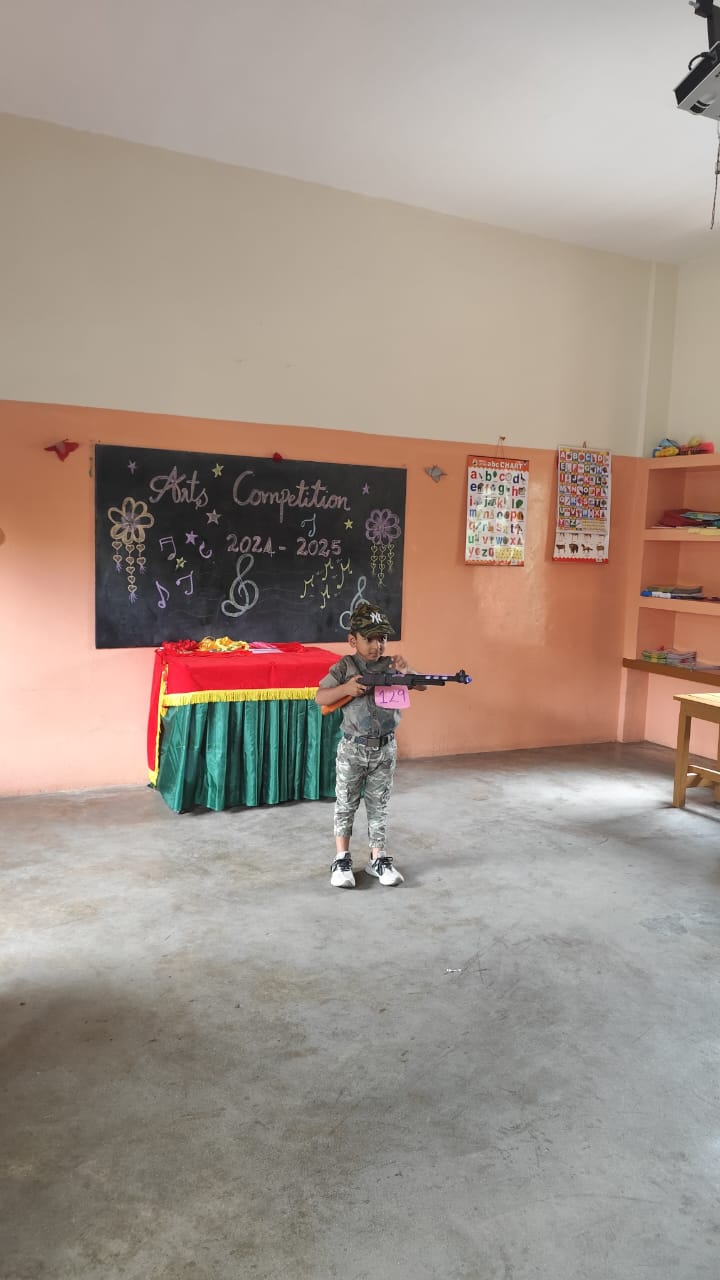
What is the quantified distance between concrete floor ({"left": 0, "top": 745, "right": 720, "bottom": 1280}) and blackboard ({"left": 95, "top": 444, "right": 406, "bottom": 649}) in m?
1.44

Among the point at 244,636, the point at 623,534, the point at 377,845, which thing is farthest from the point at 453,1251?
the point at 623,534

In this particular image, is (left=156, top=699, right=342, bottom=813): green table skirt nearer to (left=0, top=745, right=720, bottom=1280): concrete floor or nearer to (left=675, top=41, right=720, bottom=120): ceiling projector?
(left=0, top=745, right=720, bottom=1280): concrete floor

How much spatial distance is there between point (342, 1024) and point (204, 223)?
185 inches

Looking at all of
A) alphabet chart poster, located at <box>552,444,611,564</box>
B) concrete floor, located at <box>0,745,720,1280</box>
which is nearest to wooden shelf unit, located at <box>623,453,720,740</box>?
alphabet chart poster, located at <box>552,444,611,564</box>

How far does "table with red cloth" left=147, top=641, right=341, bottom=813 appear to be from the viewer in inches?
188

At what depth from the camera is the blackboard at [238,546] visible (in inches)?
205

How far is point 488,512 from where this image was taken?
253 inches

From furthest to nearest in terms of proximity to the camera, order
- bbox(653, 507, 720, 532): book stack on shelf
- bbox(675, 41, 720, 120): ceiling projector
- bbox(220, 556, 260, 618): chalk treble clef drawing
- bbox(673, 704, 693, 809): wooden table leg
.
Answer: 1. bbox(653, 507, 720, 532): book stack on shelf
2. bbox(220, 556, 260, 618): chalk treble clef drawing
3. bbox(673, 704, 693, 809): wooden table leg
4. bbox(675, 41, 720, 120): ceiling projector

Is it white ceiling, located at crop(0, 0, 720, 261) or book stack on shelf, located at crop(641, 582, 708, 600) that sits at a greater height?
white ceiling, located at crop(0, 0, 720, 261)

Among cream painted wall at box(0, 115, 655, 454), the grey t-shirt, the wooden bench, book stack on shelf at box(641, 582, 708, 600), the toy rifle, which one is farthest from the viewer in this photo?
book stack on shelf at box(641, 582, 708, 600)

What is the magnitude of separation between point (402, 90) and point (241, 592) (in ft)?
9.83

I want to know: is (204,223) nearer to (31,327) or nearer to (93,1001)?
(31,327)

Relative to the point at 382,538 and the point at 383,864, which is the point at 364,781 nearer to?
the point at 383,864

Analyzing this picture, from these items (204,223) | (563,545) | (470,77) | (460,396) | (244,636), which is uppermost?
(470,77)
